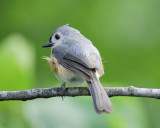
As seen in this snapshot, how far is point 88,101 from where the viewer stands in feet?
14.7

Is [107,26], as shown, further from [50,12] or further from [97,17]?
[50,12]

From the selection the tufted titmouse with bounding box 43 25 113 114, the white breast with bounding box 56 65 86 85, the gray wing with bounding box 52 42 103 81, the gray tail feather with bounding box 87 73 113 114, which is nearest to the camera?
the gray tail feather with bounding box 87 73 113 114

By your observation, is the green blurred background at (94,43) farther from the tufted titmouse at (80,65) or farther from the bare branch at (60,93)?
the tufted titmouse at (80,65)

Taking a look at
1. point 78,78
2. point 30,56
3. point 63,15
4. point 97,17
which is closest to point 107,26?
point 97,17

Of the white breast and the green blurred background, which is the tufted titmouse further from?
the green blurred background

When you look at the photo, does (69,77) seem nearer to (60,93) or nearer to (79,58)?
(79,58)

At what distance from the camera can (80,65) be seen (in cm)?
458

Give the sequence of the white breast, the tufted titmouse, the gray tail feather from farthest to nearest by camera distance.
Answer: the white breast
the tufted titmouse
the gray tail feather

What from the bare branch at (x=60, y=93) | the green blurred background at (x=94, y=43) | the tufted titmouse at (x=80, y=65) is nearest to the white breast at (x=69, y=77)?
the tufted titmouse at (x=80, y=65)

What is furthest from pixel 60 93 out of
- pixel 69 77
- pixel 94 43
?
pixel 94 43

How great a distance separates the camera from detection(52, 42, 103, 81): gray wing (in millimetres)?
4527

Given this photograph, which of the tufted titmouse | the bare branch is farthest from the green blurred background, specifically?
the tufted titmouse

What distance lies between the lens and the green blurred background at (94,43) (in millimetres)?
4133

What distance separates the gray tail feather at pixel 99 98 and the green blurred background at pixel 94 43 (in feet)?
0.49
